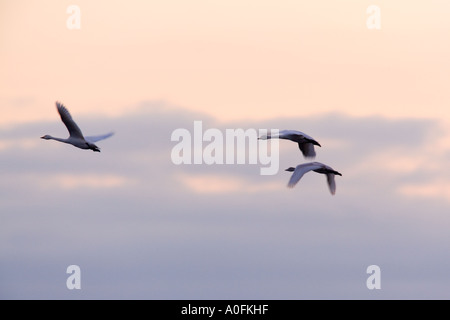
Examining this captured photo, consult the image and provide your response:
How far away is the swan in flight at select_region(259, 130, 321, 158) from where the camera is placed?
7162 cm

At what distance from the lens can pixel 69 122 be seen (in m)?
71.0

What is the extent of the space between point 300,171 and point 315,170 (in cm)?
215

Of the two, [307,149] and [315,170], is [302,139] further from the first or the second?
[315,170]

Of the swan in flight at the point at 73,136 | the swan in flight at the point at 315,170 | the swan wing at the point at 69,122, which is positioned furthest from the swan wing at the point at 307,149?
the swan wing at the point at 69,122

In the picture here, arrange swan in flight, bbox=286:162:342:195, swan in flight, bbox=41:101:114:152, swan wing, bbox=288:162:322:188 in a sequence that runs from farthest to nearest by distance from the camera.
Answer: swan in flight, bbox=286:162:342:195 < swan in flight, bbox=41:101:114:152 < swan wing, bbox=288:162:322:188

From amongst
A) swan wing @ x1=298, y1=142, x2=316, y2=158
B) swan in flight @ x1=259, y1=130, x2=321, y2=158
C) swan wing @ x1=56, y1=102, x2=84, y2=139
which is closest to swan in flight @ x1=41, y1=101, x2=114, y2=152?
swan wing @ x1=56, y1=102, x2=84, y2=139

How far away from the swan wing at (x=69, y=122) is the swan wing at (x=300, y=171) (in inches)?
533

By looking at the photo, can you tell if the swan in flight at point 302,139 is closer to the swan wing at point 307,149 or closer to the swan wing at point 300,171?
the swan wing at point 307,149

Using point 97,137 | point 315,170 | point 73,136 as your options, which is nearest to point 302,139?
point 315,170

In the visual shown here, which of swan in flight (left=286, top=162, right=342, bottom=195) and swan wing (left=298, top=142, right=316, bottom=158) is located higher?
swan wing (left=298, top=142, right=316, bottom=158)

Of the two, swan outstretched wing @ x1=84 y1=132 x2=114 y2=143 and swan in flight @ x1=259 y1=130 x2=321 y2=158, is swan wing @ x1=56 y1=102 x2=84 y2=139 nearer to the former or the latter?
swan outstretched wing @ x1=84 y1=132 x2=114 y2=143
